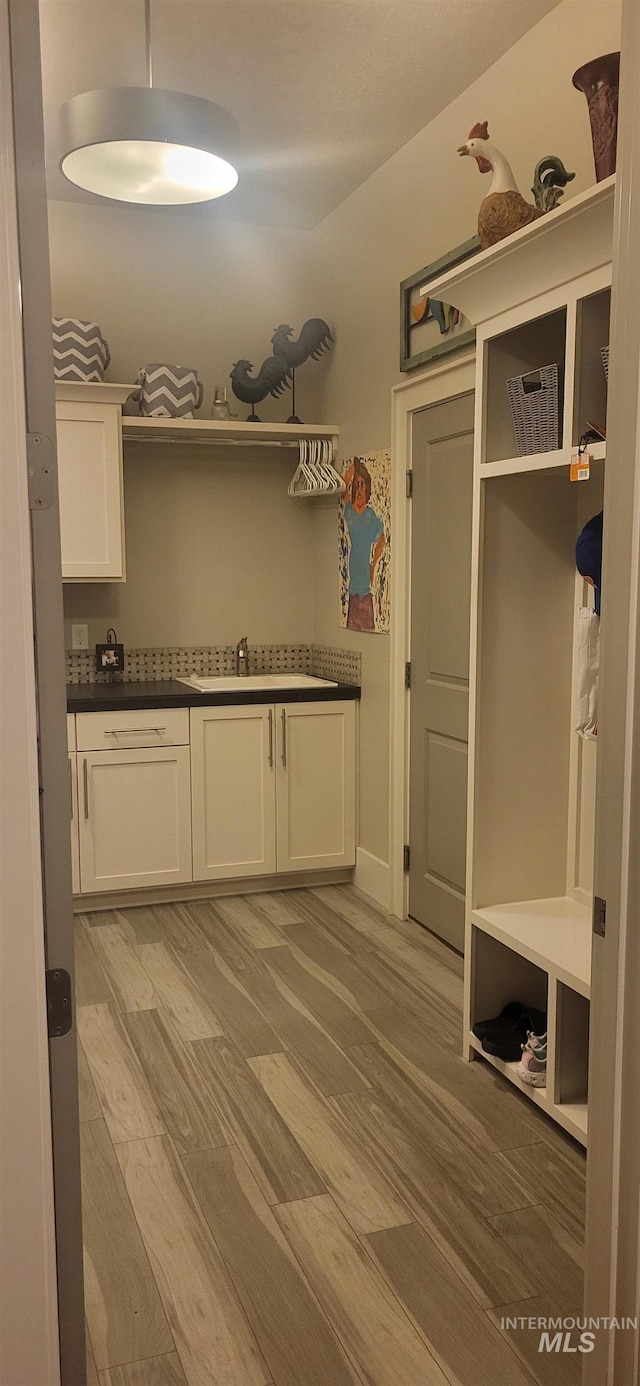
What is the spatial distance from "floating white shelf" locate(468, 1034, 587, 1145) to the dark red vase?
2.13 metres

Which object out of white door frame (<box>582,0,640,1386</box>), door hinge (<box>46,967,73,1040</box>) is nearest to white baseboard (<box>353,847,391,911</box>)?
white door frame (<box>582,0,640,1386</box>)

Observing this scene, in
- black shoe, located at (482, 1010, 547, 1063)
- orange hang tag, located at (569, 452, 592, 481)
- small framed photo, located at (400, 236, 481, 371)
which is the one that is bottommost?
black shoe, located at (482, 1010, 547, 1063)

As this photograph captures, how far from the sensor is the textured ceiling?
2.82 meters

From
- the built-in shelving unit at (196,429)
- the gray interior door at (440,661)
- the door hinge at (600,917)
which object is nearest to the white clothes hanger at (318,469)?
the built-in shelving unit at (196,429)

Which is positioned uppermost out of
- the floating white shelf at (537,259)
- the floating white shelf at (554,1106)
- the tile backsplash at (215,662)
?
the floating white shelf at (537,259)

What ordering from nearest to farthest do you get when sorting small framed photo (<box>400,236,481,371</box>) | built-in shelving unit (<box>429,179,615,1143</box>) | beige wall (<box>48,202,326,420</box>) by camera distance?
built-in shelving unit (<box>429,179,615,1143</box>) → small framed photo (<box>400,236,481,371</box>) → beige wall (<box>48,202,326,420</box>)

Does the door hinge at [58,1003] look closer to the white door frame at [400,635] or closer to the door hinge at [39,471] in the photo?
the door hinge at [39,471]

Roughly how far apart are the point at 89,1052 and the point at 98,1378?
1.21 meters

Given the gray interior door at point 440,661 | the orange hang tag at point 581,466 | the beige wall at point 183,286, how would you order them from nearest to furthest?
the orange hang tag at point 581,466, the gray interior door at point 440,661, the beige wall at point 183,286

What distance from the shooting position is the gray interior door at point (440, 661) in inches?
138

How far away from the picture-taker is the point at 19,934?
102 cm

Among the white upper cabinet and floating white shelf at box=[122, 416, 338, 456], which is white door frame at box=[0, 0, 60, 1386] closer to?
the white upper cabinet

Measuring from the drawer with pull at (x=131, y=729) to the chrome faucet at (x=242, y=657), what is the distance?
78 centimetres

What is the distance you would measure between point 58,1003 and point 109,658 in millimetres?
3505
